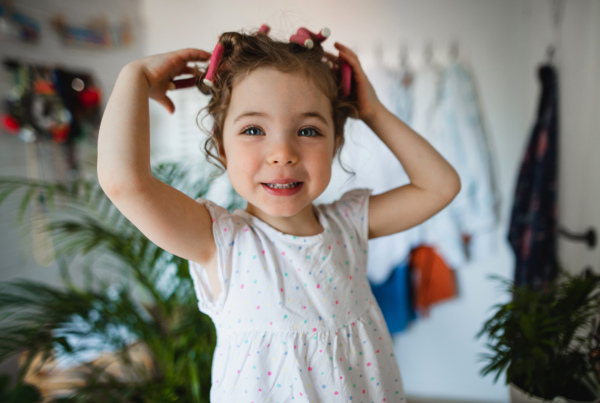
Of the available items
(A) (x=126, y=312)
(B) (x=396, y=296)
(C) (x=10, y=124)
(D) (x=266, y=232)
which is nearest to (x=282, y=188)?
(D) (x=266, y=232)

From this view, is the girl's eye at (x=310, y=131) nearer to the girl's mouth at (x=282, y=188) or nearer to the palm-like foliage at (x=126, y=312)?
the girl's mouth at (x=282, y=188)

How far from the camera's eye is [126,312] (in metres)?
1.28

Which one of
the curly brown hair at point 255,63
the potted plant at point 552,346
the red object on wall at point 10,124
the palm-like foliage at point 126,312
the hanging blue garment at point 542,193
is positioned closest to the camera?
the curly brown hair at point 255,63

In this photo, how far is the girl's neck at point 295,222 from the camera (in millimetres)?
704

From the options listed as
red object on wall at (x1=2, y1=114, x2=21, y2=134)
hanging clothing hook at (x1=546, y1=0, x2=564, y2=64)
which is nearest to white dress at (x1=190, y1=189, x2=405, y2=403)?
hanging clothing hook at (x1=546, y1=0, x2=564, y2=64)

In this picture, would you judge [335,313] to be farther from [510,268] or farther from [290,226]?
[510,268]

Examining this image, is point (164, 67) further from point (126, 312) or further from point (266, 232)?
point (126, 312)

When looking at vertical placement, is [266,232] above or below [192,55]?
below

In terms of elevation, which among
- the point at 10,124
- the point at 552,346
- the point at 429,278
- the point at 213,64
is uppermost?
the point at 10,124

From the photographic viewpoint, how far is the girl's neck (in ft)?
2.31

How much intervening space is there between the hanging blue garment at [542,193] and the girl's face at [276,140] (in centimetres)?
130

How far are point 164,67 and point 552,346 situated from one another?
1096mm

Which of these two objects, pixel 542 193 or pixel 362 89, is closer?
pixel 362 89

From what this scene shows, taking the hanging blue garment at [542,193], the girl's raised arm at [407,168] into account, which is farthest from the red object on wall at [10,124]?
the hanging blue garment at [542,193]
